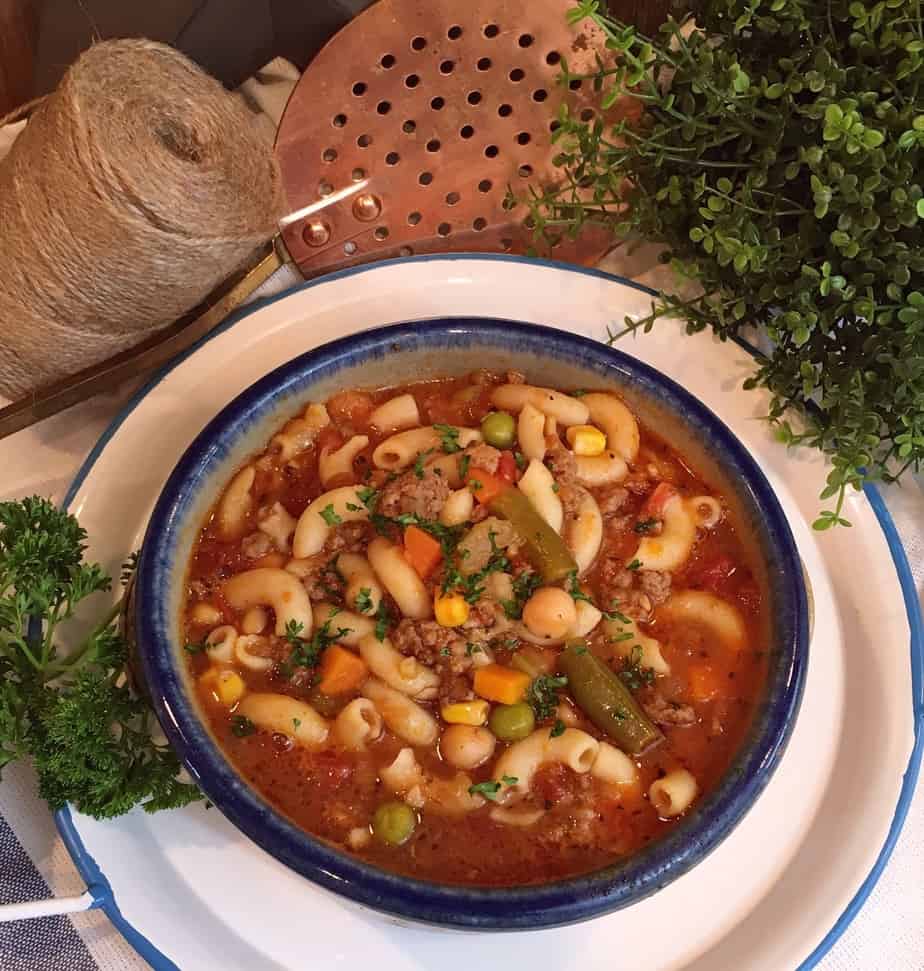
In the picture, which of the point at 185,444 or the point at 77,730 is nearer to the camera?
the point at 77,730

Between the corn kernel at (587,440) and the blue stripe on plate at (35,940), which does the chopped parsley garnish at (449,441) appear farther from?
the blue stripe on plate at (35,940)

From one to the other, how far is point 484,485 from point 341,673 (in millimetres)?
471

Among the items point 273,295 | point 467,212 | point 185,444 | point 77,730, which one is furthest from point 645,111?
point 77,730

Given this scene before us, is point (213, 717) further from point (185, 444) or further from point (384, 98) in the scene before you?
point (384, 98)

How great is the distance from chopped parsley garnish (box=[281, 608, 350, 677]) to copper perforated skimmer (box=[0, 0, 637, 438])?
0.93 metres

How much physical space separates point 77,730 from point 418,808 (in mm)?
623

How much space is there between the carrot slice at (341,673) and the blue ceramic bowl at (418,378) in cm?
25

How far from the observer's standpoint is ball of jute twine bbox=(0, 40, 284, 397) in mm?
2061

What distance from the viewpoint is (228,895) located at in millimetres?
1852

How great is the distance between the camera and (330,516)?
1.97 m

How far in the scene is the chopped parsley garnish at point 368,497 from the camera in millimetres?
1984

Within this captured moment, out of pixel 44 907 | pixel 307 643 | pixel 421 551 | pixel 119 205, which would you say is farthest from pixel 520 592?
pixel 119 205

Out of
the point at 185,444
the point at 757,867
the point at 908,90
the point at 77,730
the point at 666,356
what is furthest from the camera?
the point at 666,356

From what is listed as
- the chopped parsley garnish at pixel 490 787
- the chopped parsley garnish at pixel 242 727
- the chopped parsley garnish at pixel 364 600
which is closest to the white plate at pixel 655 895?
the chopped parsley garnish at pixel 242 727
